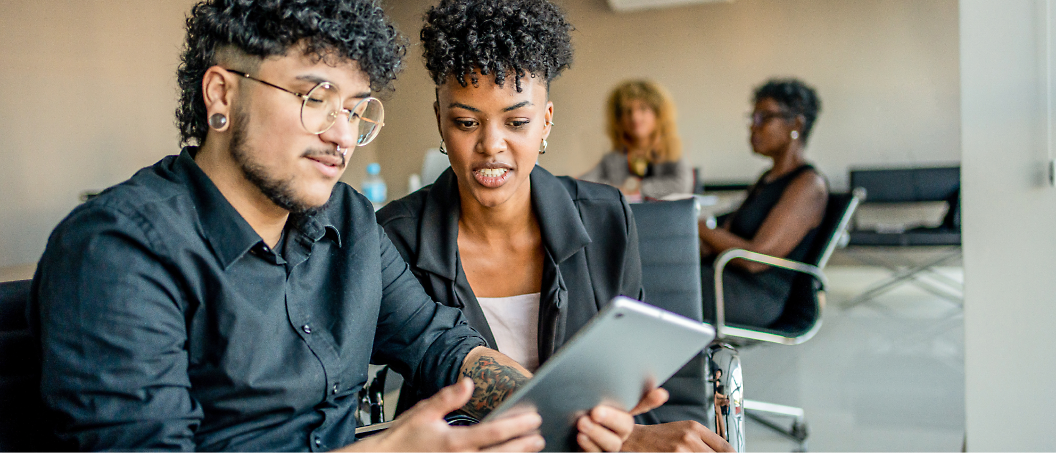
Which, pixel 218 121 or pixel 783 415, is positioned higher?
pixel 218 121

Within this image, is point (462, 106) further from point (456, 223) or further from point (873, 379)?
point (873, 379)

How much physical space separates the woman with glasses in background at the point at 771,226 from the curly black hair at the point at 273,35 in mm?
1802

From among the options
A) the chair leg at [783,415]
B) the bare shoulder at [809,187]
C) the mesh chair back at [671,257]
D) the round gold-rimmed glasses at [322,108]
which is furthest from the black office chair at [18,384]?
the bare shoulder at [809,187]

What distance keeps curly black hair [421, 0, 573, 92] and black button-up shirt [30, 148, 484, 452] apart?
0.36 meters

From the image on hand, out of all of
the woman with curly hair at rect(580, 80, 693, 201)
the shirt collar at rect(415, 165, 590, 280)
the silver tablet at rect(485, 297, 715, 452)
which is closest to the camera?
the silver tablet at rect(485, 297, 715, 452)

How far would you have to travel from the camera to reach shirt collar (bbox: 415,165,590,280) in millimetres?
1400

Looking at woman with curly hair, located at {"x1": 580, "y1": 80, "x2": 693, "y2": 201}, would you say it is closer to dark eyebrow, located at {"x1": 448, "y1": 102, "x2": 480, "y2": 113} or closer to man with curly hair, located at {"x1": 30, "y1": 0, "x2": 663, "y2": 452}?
dark eyebrow, located at {"x1": 448, "y1": 102, "x2": 480, "y2": 113}

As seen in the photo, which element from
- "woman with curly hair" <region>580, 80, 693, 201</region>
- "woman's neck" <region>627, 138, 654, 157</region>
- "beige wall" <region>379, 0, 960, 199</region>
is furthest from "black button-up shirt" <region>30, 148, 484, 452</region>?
"beige wall" <region>379, 0, 960, 199</region>

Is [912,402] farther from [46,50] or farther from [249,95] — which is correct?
[46,50]

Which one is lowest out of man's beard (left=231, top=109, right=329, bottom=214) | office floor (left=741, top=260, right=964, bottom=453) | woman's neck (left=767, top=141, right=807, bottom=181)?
office floor (left=741, top=260, right=964, bottom=453)

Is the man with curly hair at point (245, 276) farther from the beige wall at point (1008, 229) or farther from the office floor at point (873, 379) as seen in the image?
the office floor at point (873, 379)

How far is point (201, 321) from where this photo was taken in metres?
0.85

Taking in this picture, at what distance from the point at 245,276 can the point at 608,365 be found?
49 centimetres

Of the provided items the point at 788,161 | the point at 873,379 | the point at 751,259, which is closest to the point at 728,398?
the point at 751,259
